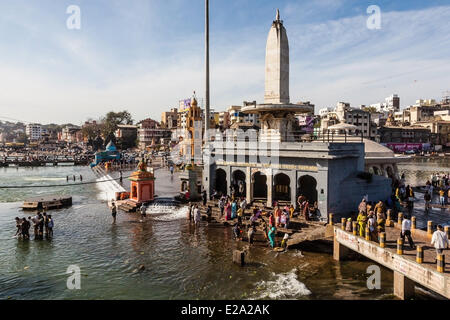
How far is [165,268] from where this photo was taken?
13.8 metres

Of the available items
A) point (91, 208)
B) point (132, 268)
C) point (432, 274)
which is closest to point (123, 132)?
point (91, 208)

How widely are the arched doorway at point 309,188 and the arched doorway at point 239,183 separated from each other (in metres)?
4.25

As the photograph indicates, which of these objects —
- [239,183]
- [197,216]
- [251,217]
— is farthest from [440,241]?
[239,183]

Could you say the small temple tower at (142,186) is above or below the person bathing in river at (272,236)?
above

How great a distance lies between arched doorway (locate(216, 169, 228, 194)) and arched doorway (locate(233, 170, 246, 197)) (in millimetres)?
910

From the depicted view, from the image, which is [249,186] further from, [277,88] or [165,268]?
[165,268]

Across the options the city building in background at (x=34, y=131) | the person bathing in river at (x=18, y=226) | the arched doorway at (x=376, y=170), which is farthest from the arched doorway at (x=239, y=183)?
the city building in background at (x=34, y=131)

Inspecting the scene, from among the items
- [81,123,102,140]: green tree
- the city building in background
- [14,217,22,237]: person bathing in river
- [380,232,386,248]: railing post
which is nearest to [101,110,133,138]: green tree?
[81,123,102,140]: green tree

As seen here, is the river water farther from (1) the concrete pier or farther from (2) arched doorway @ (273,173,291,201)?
(2) arched doorway @ (273,173,291,201)

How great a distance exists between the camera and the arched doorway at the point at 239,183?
22719mm

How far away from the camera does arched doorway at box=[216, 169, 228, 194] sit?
24.6 metres

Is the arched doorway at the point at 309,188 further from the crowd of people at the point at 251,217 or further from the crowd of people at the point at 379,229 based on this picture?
the crowd of people at the point at 379,229

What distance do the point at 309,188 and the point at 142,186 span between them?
13883 millimetres
